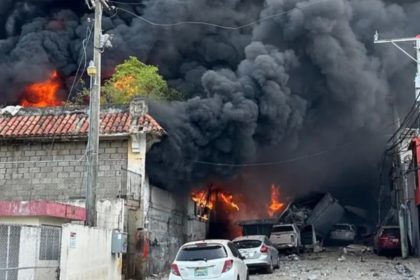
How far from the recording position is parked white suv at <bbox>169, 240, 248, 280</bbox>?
11.8m

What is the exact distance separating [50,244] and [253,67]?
51.9ft

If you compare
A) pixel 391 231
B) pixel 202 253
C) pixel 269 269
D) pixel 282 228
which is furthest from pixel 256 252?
pixel 391 231

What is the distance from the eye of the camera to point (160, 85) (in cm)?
2477

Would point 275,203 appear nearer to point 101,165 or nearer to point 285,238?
point 285,238

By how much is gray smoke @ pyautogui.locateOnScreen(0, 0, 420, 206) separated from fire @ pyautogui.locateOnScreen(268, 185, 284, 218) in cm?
115

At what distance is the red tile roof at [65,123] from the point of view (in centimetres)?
1817

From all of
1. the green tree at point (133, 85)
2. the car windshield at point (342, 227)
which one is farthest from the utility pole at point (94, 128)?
the car windshield at point (342, 227)

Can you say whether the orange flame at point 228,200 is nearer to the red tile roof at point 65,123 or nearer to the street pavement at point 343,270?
the street pavement at point 343,270

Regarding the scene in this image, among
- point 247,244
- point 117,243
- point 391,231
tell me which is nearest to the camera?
point 117,243

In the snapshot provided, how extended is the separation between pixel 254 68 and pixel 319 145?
9303 mm

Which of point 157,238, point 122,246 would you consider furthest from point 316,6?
point 122,246

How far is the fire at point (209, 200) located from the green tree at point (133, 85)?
16.6 feet

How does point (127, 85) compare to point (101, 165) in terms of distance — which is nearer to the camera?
point (101, 165)

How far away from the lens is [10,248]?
36.4ft
